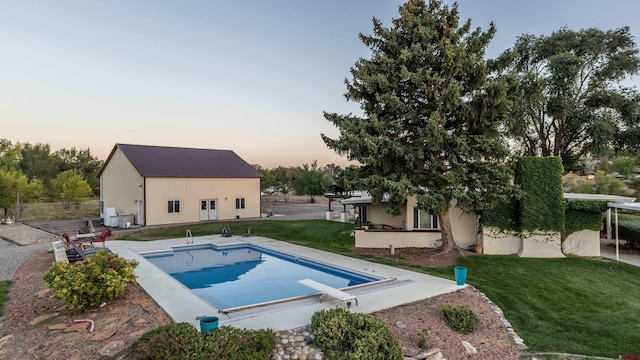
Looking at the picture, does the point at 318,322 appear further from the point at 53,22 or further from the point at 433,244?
the point at 53,22

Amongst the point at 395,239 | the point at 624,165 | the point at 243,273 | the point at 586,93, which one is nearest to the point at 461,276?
the point at 395,239

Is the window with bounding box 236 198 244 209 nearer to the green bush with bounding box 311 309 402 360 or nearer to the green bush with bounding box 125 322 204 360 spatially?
the green bush with bounding box 311 309 402 360

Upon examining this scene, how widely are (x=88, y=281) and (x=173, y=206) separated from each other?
19518 millimetres

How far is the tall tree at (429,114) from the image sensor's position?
12320mm

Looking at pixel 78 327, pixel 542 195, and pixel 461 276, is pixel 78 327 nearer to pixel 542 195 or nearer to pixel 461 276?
pixel 461 276

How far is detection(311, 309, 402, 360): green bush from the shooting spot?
564 cm

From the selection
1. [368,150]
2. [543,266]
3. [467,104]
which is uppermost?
[467,104]

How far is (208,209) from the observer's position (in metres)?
27.9

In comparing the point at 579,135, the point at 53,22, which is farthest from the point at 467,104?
the point at 53,22

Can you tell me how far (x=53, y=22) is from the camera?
16172mm

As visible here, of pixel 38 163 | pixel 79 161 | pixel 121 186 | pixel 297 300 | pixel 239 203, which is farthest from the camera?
pixel 79 161

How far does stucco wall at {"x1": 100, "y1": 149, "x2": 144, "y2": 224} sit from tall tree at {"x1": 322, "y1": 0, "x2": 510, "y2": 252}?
1850 cm

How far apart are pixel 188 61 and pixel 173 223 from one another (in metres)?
12.0

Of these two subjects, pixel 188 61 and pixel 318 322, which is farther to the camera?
pixel 188 61
